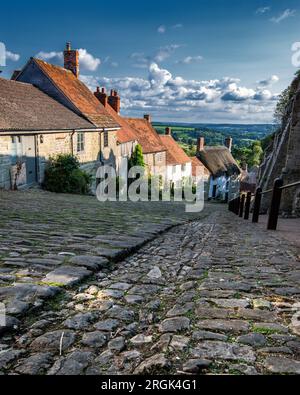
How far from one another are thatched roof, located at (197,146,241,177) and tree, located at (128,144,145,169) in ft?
63.7

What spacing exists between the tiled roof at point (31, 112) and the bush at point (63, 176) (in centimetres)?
176

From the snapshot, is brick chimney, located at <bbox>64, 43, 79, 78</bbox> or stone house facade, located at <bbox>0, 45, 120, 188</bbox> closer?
stone house facade, located at <bbox>0, 45, 120, 188</bbox>

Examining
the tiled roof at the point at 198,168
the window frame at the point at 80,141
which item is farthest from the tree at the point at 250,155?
the window frame at the point at 80,141

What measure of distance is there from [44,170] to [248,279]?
15994mm

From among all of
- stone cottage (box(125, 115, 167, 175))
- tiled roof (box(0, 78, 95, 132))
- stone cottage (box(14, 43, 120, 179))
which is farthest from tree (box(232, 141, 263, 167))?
tiled roof (box(0, 78, 95, 132))

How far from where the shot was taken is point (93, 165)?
75.6ft

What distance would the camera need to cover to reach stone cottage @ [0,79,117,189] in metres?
15.1

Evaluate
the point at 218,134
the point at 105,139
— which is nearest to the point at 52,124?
the point at 105,139

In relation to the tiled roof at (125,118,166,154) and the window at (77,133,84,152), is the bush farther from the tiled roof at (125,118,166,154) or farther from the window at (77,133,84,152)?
the tiled roof at (125,118,166,154)

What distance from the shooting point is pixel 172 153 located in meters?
40.9

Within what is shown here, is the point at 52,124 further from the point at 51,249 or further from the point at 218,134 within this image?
the point at 218,134

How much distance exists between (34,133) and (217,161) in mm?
38336

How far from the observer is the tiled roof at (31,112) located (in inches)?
621
